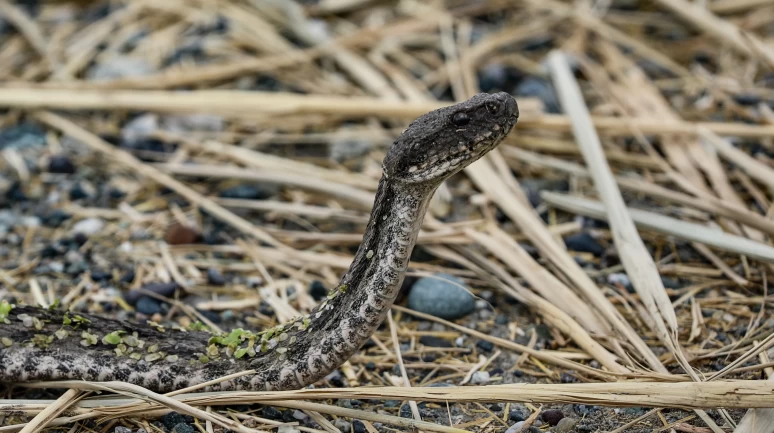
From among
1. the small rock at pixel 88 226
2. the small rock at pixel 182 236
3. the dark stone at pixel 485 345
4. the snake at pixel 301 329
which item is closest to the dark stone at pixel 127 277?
the small rock at pixel 182 236

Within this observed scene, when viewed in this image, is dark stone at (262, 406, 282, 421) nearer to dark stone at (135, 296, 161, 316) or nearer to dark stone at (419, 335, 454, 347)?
dark stone at (419, 335, 454, 347)

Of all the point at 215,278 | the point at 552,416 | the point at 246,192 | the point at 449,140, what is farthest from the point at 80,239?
the point at 552,416

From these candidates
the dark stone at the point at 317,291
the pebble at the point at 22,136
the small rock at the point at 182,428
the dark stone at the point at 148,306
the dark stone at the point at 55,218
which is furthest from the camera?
the pebble at the point at 22,136

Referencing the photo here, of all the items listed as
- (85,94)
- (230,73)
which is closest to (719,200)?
(230,73)

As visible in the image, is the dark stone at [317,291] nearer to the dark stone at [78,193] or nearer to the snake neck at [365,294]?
the snake neck at [365,294]

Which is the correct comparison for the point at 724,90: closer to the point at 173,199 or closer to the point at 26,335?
the point at 173,199

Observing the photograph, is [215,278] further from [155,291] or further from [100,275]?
[100,275]
